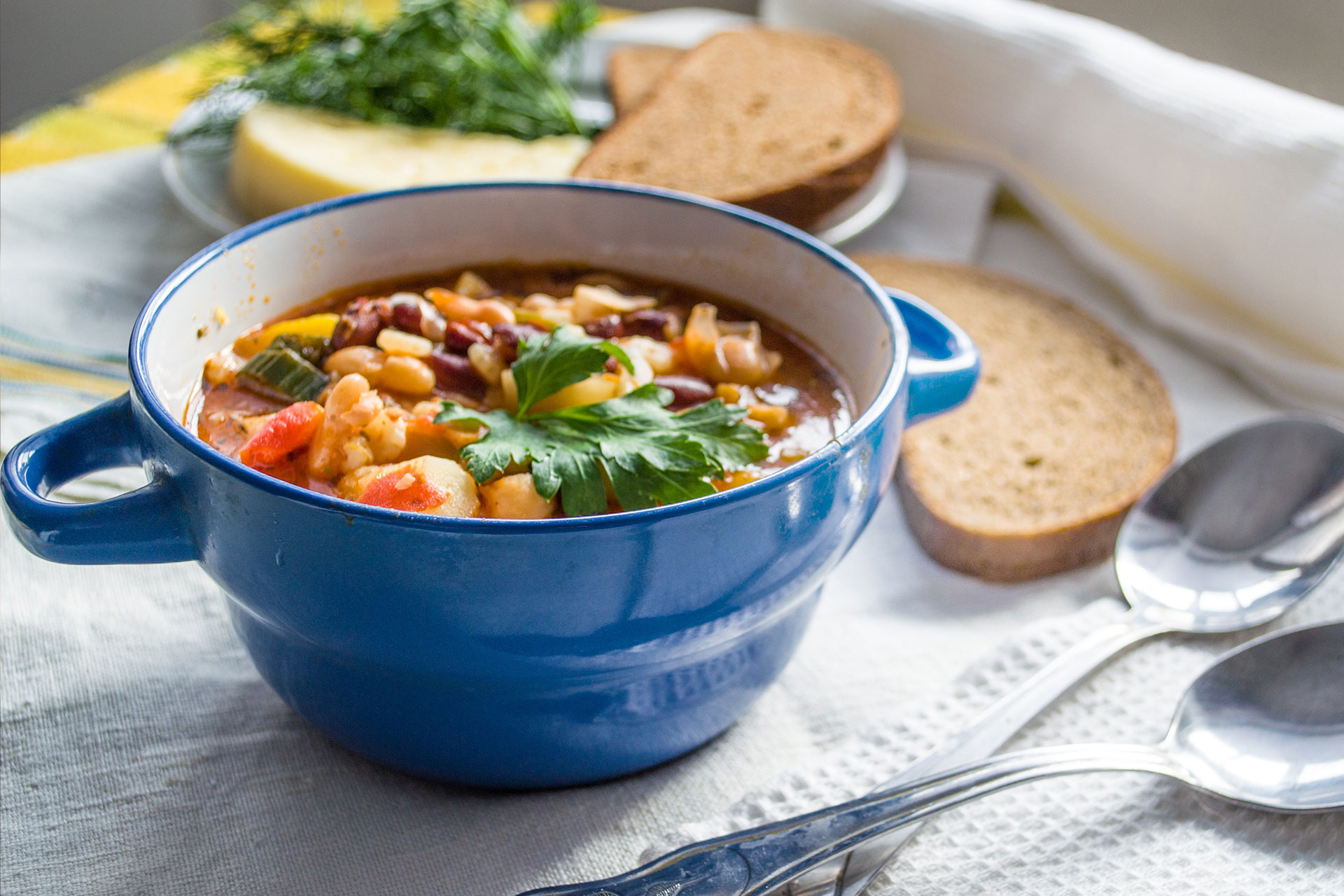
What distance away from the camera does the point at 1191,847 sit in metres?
1.35

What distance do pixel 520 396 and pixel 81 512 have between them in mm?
487

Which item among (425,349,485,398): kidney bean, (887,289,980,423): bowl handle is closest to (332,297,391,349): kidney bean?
(425,349,485,398): kidney bean

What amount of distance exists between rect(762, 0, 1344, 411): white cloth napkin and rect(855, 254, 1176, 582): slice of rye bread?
0.93 ft

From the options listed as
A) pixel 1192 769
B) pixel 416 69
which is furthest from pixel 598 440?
pixel 416 69

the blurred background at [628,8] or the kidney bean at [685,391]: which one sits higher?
the kidney bean at [685,391]

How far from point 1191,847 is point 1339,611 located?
619 millimetres

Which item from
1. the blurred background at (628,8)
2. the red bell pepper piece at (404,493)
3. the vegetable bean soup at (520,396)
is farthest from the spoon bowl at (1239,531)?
the blurred background at (628,8)

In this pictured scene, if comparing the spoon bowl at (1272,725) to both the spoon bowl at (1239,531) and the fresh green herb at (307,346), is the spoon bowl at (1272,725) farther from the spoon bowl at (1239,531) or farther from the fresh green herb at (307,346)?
the fresh green herb at (307,346)

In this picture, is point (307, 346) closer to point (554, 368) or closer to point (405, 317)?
point (405, 317)

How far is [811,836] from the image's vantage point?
122 cm

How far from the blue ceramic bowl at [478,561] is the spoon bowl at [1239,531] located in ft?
1.74

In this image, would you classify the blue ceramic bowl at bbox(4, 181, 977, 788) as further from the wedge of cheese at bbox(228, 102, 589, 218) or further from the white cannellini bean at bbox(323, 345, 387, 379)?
the wedge of cheese at bbox(228, 102, 589, 218)

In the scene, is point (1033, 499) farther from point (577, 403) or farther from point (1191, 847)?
point (577, 403)

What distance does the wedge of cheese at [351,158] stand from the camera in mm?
2490
